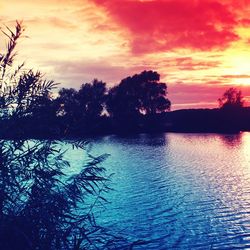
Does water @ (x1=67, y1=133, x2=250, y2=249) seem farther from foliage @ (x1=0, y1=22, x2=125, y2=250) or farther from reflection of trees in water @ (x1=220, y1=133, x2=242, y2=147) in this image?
reflection of trees in water @ (x1=220, y1=133, x2=242, y2=147)

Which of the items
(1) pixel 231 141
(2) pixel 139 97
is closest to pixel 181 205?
(1) pixel 231 141

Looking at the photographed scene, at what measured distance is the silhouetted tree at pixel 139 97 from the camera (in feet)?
429

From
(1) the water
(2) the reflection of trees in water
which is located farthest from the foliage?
(2) the reflection of trees in water

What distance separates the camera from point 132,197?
107 ft

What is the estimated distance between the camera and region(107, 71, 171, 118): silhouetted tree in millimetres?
130750

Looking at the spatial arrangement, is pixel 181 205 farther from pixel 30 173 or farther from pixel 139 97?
A: pixel 139 97

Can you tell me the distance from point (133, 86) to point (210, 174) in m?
91.5

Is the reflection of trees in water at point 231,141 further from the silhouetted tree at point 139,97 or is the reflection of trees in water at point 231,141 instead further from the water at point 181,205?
the silhouetted tree at point 139,97

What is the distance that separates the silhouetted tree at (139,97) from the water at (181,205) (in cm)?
7718

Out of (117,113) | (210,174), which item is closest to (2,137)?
(210,174)

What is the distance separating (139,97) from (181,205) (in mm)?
104108

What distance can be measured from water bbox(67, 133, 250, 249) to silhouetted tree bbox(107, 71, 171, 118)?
77.2 m

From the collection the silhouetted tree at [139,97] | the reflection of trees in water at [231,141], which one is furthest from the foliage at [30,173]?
the silhouetted tree at [139,97]

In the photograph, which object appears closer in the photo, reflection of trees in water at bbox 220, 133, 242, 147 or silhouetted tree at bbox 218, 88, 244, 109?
reflection of trees in water at bbox 220, 133, 242, 147
